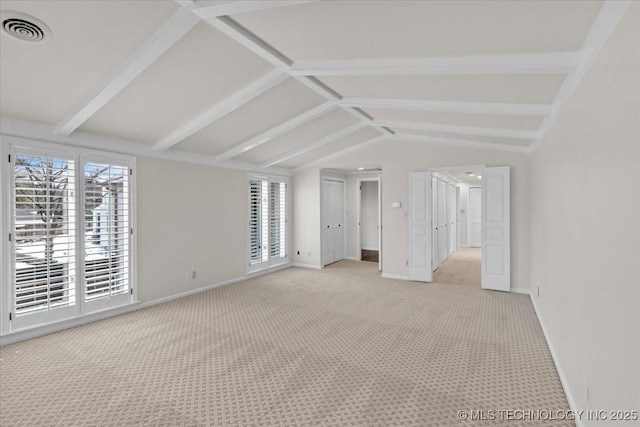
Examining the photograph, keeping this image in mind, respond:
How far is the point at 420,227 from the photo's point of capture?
6.29 m

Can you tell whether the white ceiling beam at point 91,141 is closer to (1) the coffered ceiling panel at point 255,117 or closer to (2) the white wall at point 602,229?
(1) the coffered ceiling panel at point 255,117

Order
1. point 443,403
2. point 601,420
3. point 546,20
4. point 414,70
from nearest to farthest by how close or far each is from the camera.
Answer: point 601,420, point 546,20, point 443,403, point 414,70

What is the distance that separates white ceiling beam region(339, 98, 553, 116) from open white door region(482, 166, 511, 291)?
2.35 m

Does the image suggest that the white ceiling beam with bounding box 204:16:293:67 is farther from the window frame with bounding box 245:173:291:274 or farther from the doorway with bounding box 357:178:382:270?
the doorway with bounding box 357:178:382:270

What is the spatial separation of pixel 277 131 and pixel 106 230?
265 cm

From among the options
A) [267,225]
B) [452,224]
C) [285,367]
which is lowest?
[285,367]

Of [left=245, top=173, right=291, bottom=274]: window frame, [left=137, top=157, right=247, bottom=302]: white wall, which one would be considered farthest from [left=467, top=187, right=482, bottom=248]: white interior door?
[left=137, top=157, right=247, bottom=302]: white wall

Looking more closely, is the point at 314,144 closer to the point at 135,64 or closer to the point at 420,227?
the point at 420,227

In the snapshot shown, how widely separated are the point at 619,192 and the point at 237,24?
8.33 ft

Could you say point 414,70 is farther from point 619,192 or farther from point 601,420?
point 601,420

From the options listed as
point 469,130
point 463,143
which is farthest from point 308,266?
point 469,130

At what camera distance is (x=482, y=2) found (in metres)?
1.78

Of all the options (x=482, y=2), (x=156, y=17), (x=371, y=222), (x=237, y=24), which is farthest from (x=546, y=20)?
(x=371, y=222)

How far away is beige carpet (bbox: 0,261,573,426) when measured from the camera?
2.35 metres
